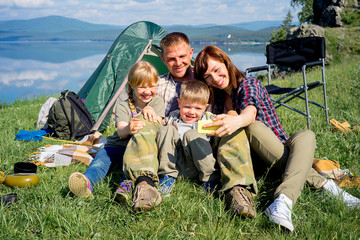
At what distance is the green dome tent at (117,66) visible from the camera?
524 cm

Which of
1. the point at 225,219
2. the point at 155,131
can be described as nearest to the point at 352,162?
the point at 225,219

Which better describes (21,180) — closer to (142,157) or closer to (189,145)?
(142,157)

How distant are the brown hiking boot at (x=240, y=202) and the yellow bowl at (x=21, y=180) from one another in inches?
65.6

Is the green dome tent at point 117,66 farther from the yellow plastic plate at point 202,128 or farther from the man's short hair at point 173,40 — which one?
the yellow plastic plate at point 202,128

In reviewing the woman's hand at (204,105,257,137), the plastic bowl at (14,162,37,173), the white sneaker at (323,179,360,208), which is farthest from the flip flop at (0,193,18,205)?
the white sneaker at (323,179,360,208)

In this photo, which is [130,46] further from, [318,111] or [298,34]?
[298,34]

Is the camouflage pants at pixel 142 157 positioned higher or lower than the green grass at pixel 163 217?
higher

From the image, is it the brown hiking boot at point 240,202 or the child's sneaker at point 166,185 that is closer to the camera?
the brown hiking boot at point 240,202

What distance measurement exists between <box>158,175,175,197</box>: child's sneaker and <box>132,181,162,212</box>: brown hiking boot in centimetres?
23

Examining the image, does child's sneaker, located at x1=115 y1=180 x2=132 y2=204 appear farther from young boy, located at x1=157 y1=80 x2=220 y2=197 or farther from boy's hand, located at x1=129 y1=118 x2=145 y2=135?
boy's hand, located at x1=129 y1=118 x2=145 y2=135

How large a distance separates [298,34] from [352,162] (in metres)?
10.7

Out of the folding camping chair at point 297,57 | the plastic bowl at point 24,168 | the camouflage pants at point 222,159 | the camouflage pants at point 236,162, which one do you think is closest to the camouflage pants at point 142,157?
the camouflage pants at point 222,159

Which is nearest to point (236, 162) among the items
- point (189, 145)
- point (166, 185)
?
point (189, 145)

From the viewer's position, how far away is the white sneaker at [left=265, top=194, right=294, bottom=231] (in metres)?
1.83
